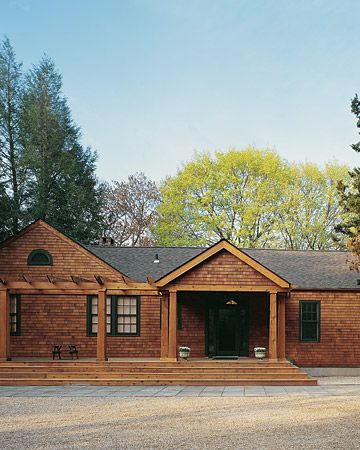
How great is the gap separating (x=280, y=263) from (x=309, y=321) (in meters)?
3.56

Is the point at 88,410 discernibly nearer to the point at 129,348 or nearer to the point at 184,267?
the point at 184,267

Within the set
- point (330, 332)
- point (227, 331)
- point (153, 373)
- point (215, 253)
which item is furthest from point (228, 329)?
point (153, 373)

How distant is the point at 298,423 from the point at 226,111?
2765cm

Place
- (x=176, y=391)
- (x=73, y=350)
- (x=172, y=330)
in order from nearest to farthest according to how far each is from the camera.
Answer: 1. (x=176, y=391)
2. (x=172, y=330)
3. (x=73, y=350)

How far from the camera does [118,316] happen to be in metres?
22.6

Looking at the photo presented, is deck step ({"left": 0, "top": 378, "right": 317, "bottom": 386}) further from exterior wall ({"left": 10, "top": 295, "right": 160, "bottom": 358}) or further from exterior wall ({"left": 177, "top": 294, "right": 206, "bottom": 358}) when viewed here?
exterior wall ({"left": 177, "top": 294, "right": 206, "bottom": 358})

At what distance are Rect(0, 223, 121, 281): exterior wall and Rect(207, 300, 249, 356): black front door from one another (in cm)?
406

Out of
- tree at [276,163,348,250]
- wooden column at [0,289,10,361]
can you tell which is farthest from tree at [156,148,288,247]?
wooden column at [0,289,10,361]

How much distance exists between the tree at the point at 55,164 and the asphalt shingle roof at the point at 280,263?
47.4ft

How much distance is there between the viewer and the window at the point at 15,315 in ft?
72.9

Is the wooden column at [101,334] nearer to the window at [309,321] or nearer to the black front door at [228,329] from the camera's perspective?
the black front door at [228,329]

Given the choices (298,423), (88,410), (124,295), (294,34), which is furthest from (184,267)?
(294,34)

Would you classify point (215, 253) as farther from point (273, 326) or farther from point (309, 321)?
point (309, 321)

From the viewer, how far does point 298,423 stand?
11.2 metres
